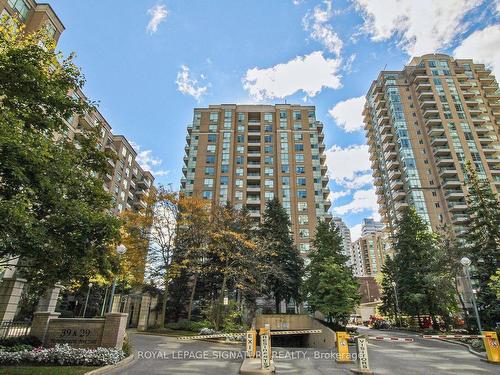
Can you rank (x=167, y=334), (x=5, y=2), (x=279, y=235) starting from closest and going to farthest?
(x=167, y=334), (x=5, y=2), (x=279, y=235)

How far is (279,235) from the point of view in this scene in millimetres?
36406

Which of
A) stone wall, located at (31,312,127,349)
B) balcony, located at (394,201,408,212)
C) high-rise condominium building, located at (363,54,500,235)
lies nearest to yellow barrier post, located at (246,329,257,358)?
stone wall, located at (31,312,127,349)

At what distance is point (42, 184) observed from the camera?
9273mm

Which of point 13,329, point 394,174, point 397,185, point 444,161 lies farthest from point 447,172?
point 13,329

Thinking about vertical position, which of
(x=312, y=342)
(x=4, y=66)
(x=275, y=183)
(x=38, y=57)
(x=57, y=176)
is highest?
(x=275, y=183)

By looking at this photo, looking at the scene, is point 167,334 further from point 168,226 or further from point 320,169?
point 320,169

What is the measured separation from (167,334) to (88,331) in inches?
492

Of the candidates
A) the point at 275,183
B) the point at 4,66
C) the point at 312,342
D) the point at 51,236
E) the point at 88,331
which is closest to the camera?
the point at 4,66

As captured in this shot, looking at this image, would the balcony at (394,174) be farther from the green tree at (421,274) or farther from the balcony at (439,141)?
the green tree at (421,274)

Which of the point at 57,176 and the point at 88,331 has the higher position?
the point at 57,176

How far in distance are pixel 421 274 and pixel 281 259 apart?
15600 mm

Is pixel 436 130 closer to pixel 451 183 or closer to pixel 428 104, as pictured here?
pixel 428 104

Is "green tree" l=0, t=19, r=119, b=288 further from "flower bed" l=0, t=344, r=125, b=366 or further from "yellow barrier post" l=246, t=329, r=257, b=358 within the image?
"yellow barrier post" l=246, t=329, r=257, b=358

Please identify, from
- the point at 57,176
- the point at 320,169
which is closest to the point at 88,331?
the point at 57,176
